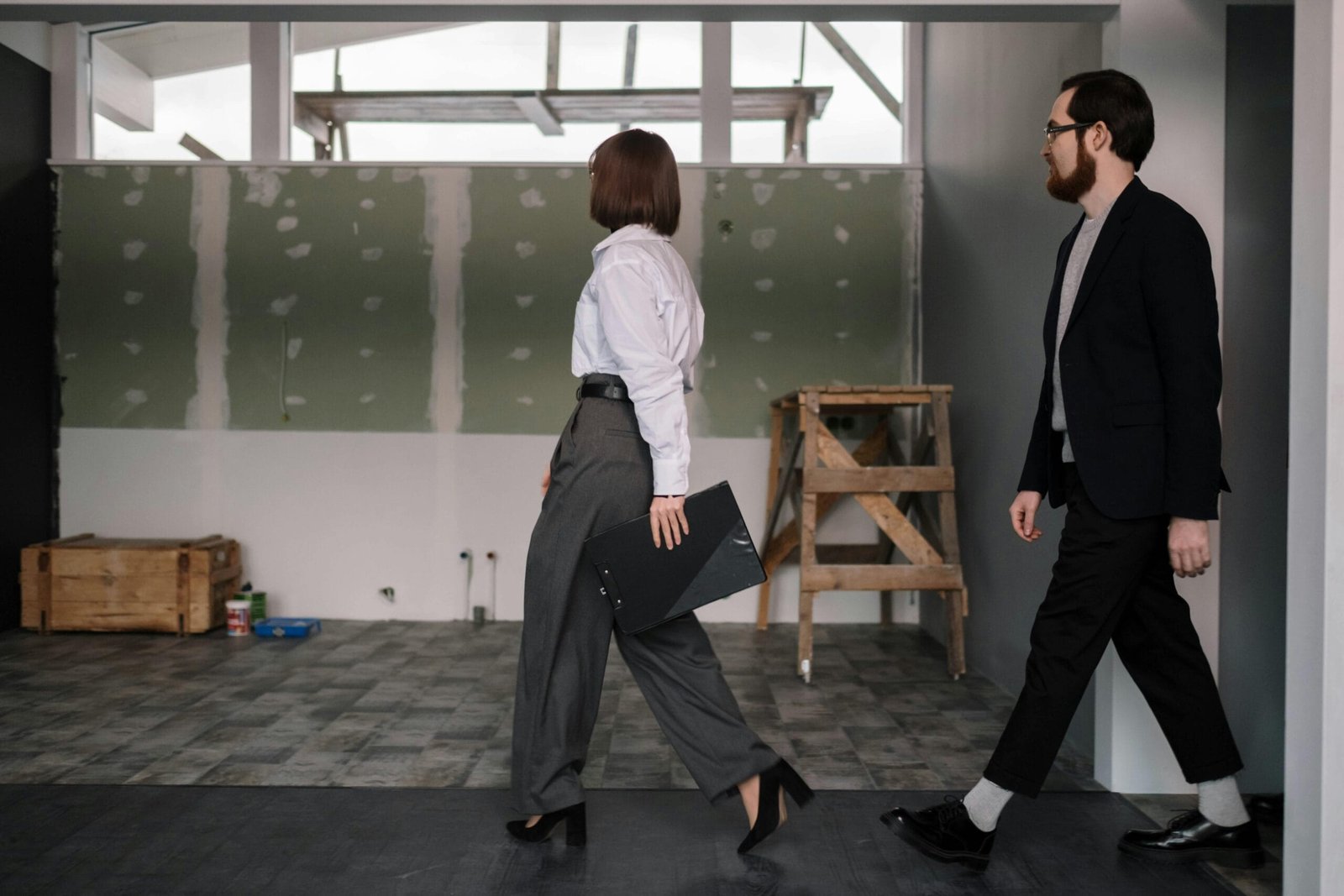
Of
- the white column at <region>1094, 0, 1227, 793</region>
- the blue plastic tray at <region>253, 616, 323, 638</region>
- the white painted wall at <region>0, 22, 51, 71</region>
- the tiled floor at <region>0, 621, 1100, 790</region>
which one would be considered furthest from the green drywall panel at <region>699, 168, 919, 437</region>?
the white painted wall at <region>0, 22, 51, 71</region>

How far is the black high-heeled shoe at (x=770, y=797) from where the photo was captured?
2.03m

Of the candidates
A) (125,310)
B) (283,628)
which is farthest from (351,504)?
(125,310)

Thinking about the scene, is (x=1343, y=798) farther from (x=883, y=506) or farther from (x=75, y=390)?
(x=75, y=390)

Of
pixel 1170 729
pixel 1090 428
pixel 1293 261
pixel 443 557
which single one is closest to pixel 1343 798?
pixel 1170 729

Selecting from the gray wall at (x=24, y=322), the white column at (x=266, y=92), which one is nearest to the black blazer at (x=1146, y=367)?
the white column at (x=266, y=92)

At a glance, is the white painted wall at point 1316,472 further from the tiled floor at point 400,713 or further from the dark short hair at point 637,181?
the dark short hair at point 637,181

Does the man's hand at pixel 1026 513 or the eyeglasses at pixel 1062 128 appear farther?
the man's hand at pixel 1026 513

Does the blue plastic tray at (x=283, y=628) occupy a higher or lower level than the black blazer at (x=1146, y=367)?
lower

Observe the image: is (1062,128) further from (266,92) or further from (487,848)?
(266,92)

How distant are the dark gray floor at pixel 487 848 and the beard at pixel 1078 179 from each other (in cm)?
129

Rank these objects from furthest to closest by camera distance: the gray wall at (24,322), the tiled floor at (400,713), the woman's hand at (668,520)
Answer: the gray wall at (24,322)
the tiled floor at (400,713)
the woman's hand at (668,520)

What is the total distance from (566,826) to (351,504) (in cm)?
310

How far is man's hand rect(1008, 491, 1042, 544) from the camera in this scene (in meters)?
2.15

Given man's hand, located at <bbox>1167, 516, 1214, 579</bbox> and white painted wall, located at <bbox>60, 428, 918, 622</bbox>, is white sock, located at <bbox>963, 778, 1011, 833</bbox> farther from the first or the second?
white painted wall, located at <bbox>60, 428, 918, 622</bbox>
